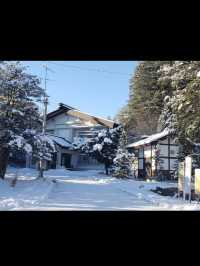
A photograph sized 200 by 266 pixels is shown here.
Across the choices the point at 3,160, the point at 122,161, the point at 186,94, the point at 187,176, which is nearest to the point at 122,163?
the point at 122,161

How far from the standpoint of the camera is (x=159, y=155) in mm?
15758

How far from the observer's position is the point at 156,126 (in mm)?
15633

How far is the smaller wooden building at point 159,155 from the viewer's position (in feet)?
50.4

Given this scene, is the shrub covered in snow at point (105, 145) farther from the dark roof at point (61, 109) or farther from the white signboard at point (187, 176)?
the white signboard at point (187, 176)

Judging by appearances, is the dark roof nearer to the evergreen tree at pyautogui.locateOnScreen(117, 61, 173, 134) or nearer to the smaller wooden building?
the evergreen tree at pyautogui.locateOnScreen(117, 61, 173, 134)

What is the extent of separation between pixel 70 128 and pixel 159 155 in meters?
3.56

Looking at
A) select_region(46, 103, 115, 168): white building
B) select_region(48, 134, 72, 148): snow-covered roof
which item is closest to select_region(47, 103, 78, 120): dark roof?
select_region(46, 103, 115, 168): white building

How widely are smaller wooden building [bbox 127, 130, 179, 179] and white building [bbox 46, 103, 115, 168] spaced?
63.6 inches

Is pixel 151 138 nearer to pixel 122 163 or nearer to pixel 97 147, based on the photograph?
pixel 122 163

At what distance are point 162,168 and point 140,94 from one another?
10.6 ft

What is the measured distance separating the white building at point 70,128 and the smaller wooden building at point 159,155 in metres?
1.62
